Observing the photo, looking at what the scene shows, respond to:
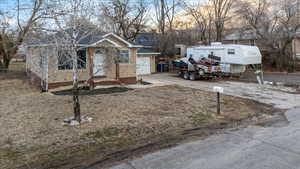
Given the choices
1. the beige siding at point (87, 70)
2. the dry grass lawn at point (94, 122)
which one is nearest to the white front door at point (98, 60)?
the beige siding at point (87, 70)

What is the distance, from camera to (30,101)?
10000 millimetres

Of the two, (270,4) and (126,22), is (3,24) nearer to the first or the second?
(126,22)

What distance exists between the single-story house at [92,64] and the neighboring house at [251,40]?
58.4 ft

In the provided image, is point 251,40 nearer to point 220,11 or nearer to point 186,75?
point 220,11

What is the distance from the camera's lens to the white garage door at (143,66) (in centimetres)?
2325

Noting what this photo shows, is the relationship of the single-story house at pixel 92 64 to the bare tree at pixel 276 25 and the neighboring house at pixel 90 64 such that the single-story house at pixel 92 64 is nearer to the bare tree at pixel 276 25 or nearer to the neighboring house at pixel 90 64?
the neighboring house at pixel 90 64

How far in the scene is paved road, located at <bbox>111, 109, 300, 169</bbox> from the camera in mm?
4199

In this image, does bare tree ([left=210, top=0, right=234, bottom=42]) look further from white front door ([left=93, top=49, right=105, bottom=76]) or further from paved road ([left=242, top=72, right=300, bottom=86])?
white front door ([left=93, top=49, right=105, bottom=76])

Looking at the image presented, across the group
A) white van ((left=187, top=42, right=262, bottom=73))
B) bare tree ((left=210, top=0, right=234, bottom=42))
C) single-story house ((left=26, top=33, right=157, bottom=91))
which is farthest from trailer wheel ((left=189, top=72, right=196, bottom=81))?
bare tree ((left=210, top=0, right=234, bottom=42))

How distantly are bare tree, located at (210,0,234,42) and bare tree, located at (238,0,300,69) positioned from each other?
2402 mm

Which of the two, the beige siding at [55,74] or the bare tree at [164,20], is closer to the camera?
the beige siding at [55,74]

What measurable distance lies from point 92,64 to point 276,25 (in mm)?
21582

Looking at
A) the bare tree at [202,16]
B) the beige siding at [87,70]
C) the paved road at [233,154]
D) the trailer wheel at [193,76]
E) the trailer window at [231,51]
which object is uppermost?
the bare tree at [202,16]

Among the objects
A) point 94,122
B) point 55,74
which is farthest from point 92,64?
point 94,122
